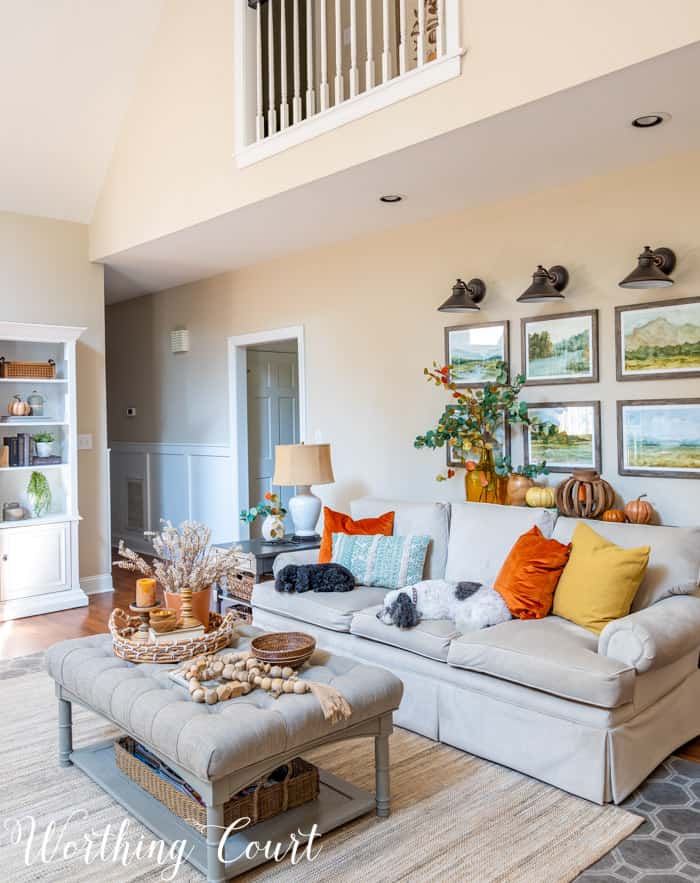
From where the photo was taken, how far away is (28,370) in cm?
538

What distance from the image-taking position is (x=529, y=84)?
2.96 m

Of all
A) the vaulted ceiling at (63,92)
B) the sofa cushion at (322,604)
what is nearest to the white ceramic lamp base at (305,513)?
the sofa cushion at (322,604)

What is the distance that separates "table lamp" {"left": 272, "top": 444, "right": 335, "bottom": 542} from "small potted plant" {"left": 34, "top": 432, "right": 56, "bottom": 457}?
196 cm

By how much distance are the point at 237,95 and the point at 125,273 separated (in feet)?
7.95

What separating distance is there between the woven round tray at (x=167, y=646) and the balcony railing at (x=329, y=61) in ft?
8.22

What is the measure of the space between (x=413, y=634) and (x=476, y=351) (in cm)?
193

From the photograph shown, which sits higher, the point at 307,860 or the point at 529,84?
the point at 529,84

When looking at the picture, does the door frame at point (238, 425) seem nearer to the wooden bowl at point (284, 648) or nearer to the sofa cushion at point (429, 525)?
the sofa cushion at point (429, 525)

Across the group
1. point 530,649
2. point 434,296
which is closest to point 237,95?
point 434,296

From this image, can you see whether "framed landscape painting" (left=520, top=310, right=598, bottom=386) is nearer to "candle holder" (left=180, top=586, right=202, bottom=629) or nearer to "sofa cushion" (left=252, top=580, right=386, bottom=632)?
"sofa cushion" (left=252, top=580, right=386, bottom=632)

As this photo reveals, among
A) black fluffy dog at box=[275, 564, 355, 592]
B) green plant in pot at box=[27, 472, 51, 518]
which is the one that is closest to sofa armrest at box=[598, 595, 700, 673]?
black fluffy dog at box=[275, 564, 355, 592]

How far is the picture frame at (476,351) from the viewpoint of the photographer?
4352mm

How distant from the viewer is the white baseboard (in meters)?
5.96

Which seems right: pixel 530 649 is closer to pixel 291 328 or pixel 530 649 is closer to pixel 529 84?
pixel 529 84
